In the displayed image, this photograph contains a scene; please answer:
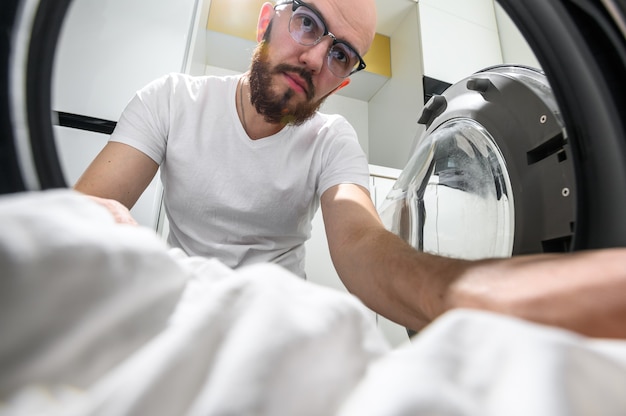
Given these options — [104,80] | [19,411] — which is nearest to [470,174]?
[19,411]

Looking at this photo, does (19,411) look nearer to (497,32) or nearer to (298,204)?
(298,204)

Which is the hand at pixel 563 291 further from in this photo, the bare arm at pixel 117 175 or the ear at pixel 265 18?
the ear at pixel 265 18

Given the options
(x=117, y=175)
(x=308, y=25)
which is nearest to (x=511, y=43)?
(x=308, y=25)

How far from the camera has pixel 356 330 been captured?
0.52 feet

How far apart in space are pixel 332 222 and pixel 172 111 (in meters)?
0.47

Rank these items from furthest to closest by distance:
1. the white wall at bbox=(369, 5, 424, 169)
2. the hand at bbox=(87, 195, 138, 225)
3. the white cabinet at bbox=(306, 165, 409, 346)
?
1. the white wall at bbox=(369, 5, 424, 169)
2. the white cabinet at bbox=(306, 165, 409, 346)
3. the hand at bbox=(87, 195, 138, 225)

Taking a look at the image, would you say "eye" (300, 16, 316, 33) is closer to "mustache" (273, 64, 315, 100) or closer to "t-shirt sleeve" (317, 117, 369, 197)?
"mustache" (273, 64, 315, 100)

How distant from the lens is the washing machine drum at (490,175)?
52cm

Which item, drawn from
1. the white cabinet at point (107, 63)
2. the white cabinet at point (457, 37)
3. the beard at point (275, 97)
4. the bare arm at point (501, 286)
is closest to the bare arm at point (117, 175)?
the white cabinet at point (107, 63)

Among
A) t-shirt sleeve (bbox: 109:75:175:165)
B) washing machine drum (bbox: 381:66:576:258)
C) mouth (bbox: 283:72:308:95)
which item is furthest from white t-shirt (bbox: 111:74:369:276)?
washing machine drum (bbox: 381:66:576:258)

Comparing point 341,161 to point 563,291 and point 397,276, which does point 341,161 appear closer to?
point 397,276

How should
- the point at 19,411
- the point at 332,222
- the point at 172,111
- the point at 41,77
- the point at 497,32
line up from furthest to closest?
the point at 497,32 < the point at 172,111 < the point at 332,222 < the point at 41,77 < the point at 19,411

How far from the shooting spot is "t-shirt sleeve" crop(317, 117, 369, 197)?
0.75 m

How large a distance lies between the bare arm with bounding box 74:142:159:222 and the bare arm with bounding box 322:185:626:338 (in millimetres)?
505
